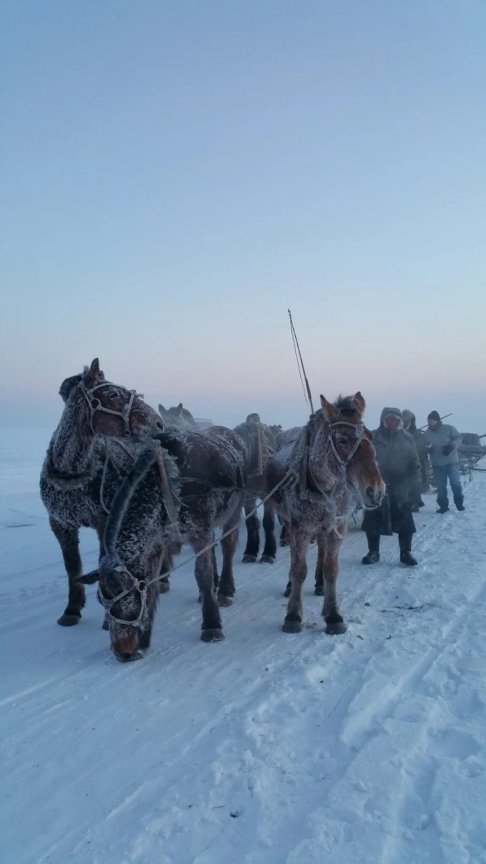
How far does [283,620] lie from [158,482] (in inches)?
83.0

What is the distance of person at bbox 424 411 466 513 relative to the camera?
12.0 m

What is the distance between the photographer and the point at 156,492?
14.9 ft

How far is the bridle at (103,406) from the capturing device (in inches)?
177

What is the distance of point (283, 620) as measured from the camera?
5363 millimetres

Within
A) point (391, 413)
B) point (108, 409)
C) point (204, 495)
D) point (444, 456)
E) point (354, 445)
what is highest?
point (108, 409)

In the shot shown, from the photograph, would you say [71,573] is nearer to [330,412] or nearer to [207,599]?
[207,599]

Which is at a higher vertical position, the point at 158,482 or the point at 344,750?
the point at 158,482

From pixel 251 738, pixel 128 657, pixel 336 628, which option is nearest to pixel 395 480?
pixel 336 628

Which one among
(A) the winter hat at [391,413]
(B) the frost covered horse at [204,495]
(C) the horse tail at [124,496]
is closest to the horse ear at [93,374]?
(B) the frost covered horse at [204,495]

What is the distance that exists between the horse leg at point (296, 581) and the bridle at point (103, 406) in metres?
2.06

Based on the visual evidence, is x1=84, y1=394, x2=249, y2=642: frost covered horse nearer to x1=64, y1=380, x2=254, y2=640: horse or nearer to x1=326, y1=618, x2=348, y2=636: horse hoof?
x1=64, y1=380, x2=254, y2=640: horse

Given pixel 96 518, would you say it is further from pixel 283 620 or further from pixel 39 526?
pixel 39 526

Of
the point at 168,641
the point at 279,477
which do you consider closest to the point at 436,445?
the point at 279,477

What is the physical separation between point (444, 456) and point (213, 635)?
9.05 m
